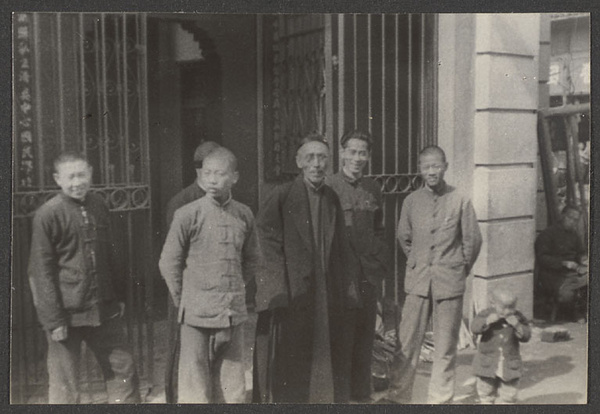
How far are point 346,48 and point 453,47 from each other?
66 cm

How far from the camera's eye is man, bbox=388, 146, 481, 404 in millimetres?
4598

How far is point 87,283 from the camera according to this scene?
14.3 ft

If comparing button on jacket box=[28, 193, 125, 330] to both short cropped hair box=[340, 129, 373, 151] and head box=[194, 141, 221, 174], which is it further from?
short cropped hair box=[340, 129, 373, 151]

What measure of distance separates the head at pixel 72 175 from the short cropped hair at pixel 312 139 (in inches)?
48.6

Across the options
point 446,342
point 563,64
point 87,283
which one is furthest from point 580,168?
point 87,283

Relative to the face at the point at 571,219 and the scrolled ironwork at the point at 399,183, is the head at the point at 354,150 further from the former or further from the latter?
the face at the point at 571,219

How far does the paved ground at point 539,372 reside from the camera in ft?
15.1

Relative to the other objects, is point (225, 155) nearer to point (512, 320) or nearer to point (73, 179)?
point (73, 179)

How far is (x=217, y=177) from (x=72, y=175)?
82cm

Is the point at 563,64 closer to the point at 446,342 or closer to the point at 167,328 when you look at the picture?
the point at 446,342

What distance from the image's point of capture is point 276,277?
14.7 ft

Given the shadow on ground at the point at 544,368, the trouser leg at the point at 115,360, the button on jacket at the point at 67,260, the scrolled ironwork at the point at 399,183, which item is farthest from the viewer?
the shadow on ground at the point at 544,368

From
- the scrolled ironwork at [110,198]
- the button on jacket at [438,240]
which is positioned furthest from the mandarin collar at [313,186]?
the scrolled ironwork at [110,198]

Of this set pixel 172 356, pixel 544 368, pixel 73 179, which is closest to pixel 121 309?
pixel 172 356
